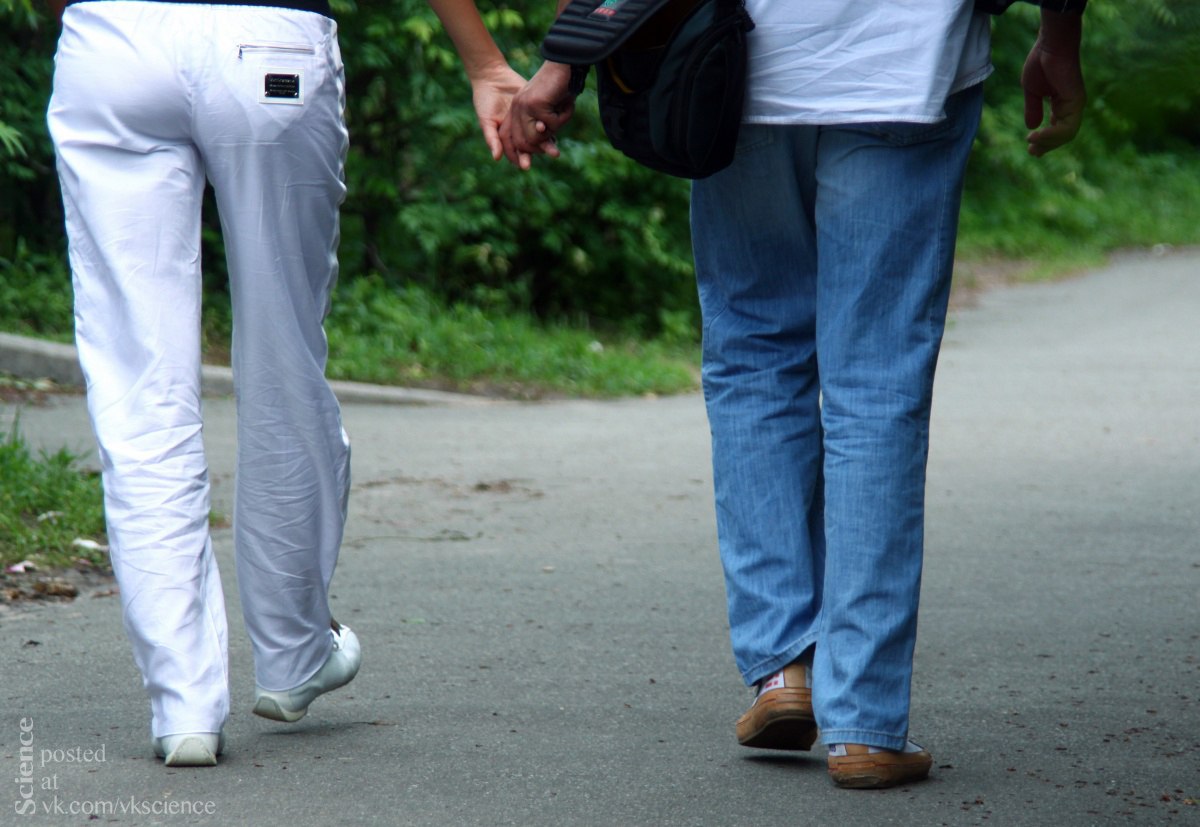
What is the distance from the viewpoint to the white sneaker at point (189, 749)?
8.29 feet

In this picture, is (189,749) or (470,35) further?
(470,35)

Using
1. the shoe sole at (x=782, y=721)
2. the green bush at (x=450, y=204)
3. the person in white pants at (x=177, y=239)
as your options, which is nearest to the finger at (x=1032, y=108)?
the shoe sole at (x=782, y=721)

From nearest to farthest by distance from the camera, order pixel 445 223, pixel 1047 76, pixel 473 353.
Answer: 1. pixel 1047 76
2. pixel 473 353
3. pixel 445 223

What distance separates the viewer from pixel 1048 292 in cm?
1438

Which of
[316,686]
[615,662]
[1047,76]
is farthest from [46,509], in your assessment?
[1047,76]

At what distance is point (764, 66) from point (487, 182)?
791 centimetres

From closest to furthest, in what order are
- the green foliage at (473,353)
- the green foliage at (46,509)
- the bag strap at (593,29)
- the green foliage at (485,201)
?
1. the bag strap at (593,29)
2. the green foliage at (46,509)
3. the green foliage at (473,353)
4. the green foliage at (485,201)

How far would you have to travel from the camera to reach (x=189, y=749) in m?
2.53

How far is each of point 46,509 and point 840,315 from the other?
2899 mm

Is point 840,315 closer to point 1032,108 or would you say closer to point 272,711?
point 1032,108

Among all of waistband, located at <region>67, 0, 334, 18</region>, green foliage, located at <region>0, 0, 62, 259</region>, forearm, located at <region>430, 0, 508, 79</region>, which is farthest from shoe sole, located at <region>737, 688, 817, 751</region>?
green foliage, located at <region>0, 0, 62, 259</region>

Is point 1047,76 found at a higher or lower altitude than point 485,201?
higher

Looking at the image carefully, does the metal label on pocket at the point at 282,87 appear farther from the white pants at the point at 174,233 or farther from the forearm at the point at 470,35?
the forearm at the point at 470,35

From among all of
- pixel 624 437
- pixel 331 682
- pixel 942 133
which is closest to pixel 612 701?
pixel 331 682
